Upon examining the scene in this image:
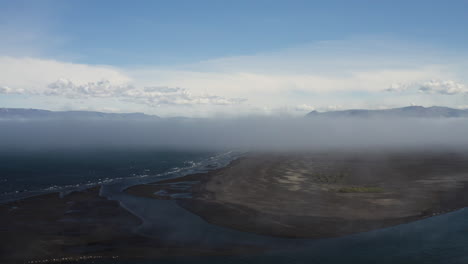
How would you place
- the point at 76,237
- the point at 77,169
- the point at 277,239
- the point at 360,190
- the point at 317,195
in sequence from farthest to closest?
the point at 77,169
the point at 360,190
the point at 317,195
the point at 277,239
the point at 76,237

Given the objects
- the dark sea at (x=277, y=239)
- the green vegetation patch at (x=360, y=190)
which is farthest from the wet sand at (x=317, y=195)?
the dark sea at (x=277, y=239)

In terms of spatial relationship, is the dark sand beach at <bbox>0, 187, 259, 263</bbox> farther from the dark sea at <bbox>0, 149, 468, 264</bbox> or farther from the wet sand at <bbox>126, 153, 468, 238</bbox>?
the wet sand at <bbox>126, 153, 468, 238</bbox>

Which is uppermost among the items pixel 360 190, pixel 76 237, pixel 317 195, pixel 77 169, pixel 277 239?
pixel 77 169

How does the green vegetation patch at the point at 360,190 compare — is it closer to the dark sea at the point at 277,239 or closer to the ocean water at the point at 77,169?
the dark sea at the point at 277,239

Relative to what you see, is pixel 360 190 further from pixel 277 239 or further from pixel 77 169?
pixel 77 169

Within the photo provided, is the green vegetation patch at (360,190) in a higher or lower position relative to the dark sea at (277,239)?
higher

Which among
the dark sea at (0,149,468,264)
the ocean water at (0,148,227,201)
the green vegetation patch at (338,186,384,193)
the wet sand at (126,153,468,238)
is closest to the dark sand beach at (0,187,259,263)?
the dark sea at (0,149,468,264)

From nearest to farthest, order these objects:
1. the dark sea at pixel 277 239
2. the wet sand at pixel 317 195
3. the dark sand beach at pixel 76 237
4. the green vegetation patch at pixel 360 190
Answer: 1. the dark sea at pixel 277 239
2. the dark sand beach at pixel 76 237
3. the wet sand at pixel 317 195
4. the green vegetation patch at pixel 360 190

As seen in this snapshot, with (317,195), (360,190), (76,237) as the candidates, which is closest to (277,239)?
(317,195)

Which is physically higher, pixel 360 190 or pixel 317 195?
pixel 360 190
